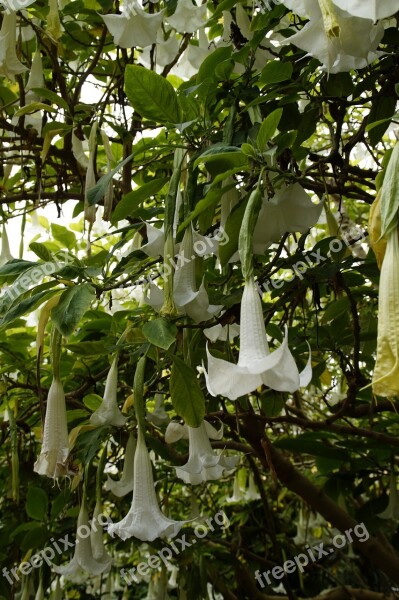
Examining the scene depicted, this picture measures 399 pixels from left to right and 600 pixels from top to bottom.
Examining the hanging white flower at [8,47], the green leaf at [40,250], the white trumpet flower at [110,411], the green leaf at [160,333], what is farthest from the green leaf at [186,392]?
the hanging white flower at [8,47]

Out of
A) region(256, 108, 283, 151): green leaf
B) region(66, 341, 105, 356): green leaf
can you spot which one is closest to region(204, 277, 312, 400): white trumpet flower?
region(256, 108, 283, 151): green leaf

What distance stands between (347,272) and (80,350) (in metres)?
0.58

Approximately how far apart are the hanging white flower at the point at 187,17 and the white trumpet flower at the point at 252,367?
2.99 feet

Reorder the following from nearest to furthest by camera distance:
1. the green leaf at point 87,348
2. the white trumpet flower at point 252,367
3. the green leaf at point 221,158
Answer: the white trumpet flower at point 252,367 < the green leaf at point 221,158 < the green leaf at point 87,348

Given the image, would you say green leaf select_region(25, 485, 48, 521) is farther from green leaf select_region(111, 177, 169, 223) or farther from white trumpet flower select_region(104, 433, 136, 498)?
green leaf select_region(111, 177, 169, 223)

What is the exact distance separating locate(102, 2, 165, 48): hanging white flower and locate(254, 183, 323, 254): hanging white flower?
0.46 metres

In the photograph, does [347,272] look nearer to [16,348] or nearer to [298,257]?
[298,257]

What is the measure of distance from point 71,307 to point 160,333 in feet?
0.46

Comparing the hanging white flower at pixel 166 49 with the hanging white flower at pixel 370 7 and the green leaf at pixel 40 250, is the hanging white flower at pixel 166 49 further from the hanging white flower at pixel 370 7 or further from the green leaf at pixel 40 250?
the hanging white flower at pixel 370 7

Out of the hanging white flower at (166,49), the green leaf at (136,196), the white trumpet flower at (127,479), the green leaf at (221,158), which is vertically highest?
the hanging white flower at (166,49)

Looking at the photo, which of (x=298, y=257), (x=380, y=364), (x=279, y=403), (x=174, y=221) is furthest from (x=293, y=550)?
(x=380, y=364)

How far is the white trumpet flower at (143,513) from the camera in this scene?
99 cm

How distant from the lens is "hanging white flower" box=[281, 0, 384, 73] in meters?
0.74
